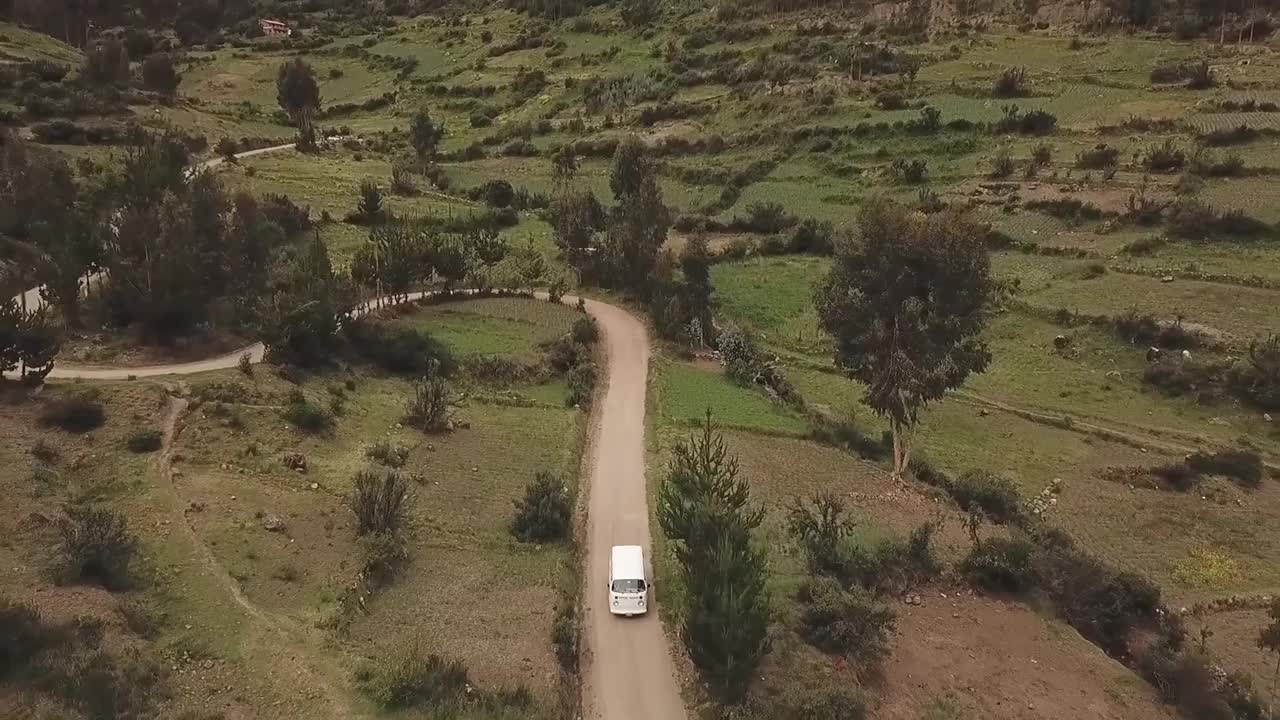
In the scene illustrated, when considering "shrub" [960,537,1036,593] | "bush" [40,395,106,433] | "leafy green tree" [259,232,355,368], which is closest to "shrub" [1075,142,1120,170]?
"shrub" [960,537,1036,593]

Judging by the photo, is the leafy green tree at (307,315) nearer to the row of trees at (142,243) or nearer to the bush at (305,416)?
the row of trees at (142,243)

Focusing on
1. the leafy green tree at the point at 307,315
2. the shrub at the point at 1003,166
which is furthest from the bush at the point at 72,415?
the shrub at the point at 1003,166

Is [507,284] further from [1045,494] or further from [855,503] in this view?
[1045,494]

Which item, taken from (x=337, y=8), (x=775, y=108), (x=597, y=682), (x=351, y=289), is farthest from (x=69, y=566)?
(x=337, y=8)

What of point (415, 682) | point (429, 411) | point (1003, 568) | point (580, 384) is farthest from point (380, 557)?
point (1003, 568)

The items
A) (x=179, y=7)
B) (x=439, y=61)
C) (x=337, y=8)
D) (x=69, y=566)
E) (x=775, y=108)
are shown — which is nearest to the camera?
(x=69, y=566)
